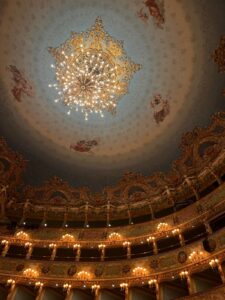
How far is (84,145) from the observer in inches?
891

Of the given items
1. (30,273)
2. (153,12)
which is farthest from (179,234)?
(153,12)

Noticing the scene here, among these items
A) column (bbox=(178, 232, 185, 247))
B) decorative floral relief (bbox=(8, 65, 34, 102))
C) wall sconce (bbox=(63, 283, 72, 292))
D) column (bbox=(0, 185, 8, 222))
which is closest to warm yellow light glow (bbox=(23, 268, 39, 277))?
wall sconce (bbox=(63, 283, 72, 292))

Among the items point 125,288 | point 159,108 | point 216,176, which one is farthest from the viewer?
point 159,108

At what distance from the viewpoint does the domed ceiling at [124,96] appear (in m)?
18.2

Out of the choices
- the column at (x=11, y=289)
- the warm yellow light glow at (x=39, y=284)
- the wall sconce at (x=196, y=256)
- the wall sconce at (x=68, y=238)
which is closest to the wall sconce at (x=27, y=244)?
the wall sconce at (x=68, y=238)

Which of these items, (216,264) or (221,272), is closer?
(221,272)

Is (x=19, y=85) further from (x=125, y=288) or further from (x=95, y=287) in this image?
(x=125, y=288)

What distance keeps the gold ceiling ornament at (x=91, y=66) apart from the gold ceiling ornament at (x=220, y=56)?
190 inches

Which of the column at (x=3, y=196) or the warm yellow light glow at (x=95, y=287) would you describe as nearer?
the warm yellow light glow at (x=95, y=287)

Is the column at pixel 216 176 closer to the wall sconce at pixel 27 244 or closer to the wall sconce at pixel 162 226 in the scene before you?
the wall sconce at pixel 162 226

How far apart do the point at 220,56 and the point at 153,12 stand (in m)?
4.69

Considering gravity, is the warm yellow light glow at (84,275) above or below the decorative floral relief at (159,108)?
below

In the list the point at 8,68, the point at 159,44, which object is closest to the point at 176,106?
the point at 159,44

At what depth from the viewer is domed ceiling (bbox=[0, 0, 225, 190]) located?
1823 cm
